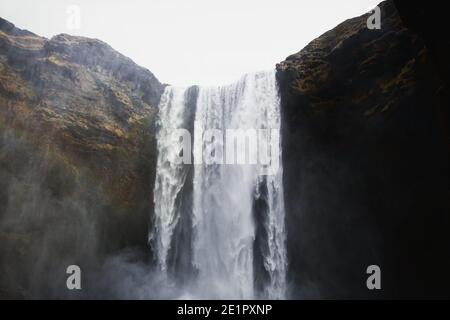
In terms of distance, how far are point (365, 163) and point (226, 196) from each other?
22.7 ft

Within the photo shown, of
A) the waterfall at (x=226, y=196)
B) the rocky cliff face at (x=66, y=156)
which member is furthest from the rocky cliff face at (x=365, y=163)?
the rocky cliff face at (x=66, y=156)

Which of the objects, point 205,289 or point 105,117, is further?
point 105,117

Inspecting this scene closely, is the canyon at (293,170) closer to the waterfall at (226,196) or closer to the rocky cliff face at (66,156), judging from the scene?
the rocky cliff face at (66,156)

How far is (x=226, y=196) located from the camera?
1877 centimetres

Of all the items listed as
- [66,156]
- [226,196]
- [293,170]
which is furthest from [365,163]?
[66,156]

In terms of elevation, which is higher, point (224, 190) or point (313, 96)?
point (313, 96)

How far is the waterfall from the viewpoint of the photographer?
17.1 m

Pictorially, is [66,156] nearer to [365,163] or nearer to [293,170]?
[293,170]

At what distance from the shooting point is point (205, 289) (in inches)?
687

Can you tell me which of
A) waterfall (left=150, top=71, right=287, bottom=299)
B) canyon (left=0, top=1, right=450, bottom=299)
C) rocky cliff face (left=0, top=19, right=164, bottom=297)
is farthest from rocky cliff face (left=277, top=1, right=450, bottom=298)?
rocky cliff face (left=0, top=19, right=164, bottom=297)

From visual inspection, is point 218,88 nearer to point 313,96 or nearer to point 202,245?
point 313,96

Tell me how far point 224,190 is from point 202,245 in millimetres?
2959

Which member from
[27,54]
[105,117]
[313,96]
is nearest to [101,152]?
[105,117]
